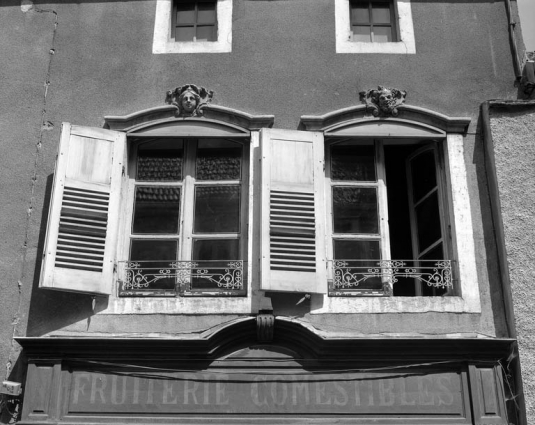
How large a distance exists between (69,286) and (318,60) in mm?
3158

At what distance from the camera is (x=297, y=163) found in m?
8.20

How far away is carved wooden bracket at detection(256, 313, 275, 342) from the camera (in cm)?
752

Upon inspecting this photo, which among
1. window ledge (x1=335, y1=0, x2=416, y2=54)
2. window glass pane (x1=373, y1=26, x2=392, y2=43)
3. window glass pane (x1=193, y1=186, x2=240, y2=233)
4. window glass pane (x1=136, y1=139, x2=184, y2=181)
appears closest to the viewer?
window glass pane (x1=193, y1=186, x2=240, y2=233)

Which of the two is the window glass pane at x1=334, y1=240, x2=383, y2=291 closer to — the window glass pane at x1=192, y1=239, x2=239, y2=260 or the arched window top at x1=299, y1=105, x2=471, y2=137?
the window glass pane at x1=192, y1=239, x2=239, y2=260

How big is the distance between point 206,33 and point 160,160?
1.43 meters

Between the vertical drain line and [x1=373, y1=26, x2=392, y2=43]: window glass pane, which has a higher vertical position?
[x1=373, y1=26, x2=392, y2=43]: window glass pane

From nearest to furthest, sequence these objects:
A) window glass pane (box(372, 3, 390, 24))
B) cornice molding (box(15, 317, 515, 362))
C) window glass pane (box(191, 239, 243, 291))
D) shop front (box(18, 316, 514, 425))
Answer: shop front (box(18, 316, 514, 425))
cornice molding (box(15, 317, 515, 362))
window glass pane (box(191, 239, 243, 291))
window glass pane (box(372, 3, 390, 24))

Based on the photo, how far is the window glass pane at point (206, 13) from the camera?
9273 millimetres

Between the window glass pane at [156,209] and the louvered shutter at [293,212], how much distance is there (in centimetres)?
90

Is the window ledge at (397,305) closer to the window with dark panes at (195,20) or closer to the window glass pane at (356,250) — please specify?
the window glass pane at (356,250)

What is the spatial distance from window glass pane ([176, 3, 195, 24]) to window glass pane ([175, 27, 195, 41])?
3.0 inches

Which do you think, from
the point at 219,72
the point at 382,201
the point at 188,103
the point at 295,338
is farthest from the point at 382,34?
the point at 295,338

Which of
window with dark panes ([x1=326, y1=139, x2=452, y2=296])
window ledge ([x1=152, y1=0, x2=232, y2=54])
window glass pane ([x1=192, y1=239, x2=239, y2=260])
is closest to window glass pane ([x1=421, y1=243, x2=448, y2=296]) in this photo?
window with dark panes ([x1=326, y1=139, x2=452, y2=296])

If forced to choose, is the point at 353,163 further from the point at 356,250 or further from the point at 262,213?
the point at 262,213
